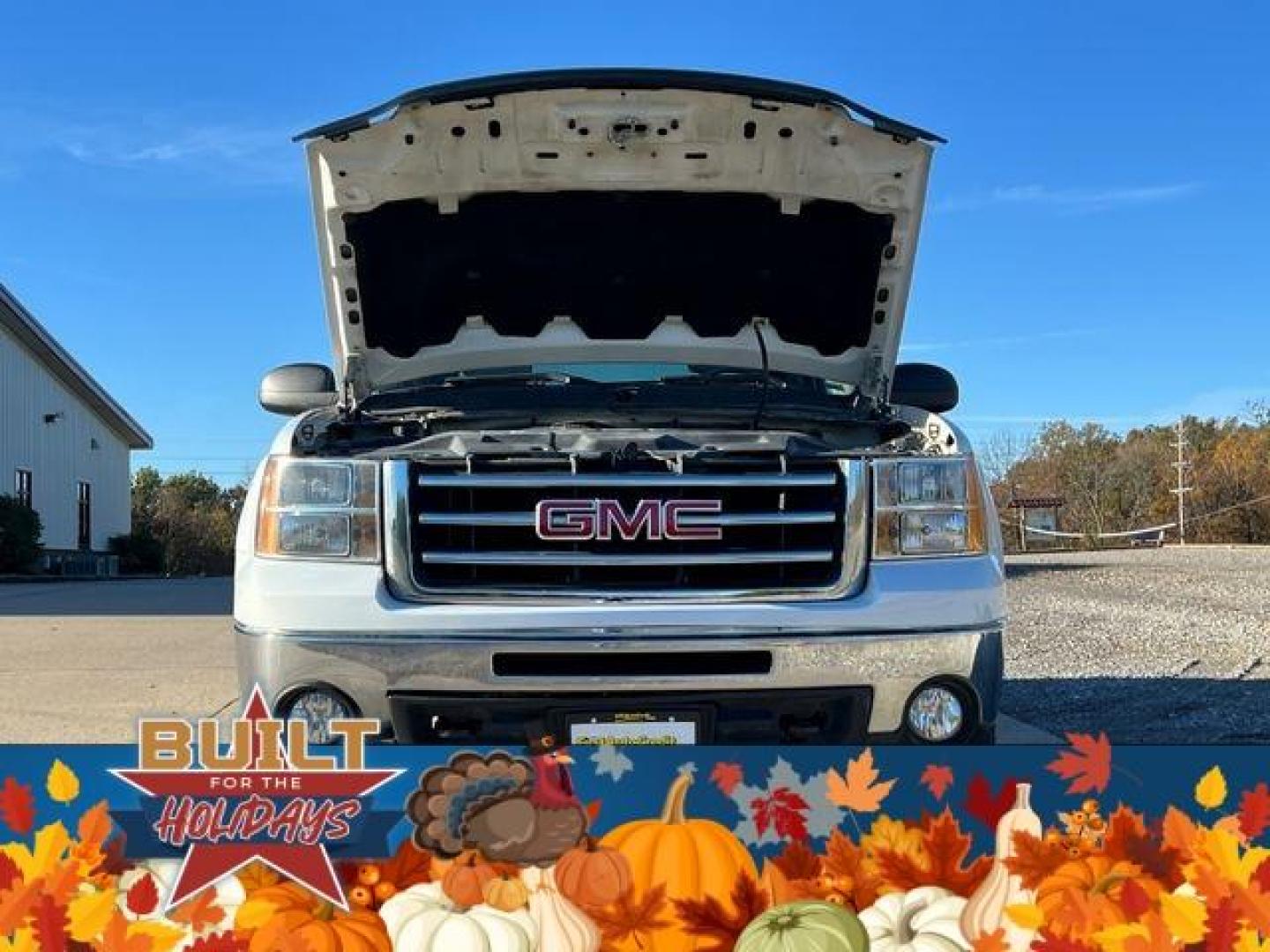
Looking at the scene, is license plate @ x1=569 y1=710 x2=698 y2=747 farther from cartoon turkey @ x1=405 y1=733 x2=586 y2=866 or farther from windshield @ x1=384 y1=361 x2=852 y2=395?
windshield @ x1=384 y1=361 x2=852 y2=395

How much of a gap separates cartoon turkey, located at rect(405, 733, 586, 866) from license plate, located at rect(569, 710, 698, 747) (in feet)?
3.26

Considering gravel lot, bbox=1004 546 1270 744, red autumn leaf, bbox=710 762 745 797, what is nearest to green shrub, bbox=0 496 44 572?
gravel lot, bbox=1004 546 1270 744

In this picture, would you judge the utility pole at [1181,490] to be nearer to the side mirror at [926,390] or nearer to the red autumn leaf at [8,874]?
the side mirror at [926,390]

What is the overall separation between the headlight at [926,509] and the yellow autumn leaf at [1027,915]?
142 centimetres

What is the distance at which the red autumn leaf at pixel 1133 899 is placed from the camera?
2.21 metres

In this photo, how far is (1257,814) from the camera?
2.34 meters

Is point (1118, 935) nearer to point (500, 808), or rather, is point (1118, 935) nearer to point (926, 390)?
point (500, 808)

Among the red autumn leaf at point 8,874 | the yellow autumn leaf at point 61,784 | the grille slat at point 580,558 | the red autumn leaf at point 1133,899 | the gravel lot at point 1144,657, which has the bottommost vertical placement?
the gravel lot at point 1144,657

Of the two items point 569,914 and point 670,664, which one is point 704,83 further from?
point 569,914

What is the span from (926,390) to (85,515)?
39387mm

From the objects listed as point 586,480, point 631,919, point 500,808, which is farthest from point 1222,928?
point 586,480

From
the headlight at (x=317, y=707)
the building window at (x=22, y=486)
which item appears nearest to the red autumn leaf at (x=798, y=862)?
the headlight at (x=317, y=707)

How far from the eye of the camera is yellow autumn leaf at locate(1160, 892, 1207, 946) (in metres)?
2.17

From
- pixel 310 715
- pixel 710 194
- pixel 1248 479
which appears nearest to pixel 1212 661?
pixel 710 194
